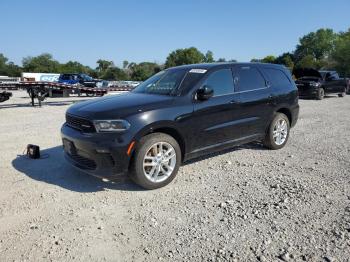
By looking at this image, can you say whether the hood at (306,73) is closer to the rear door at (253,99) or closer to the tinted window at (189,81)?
the rear door at (253,99)

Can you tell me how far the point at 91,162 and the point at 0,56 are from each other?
112 metres

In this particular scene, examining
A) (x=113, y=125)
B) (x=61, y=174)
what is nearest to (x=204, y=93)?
(x=113, y=125)

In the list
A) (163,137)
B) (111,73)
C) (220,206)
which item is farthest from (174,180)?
(111,73)

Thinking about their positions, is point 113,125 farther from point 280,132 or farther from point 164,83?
point 280,132

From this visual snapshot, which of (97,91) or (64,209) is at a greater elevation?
(97,91)

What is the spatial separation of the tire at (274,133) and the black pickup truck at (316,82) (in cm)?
1204

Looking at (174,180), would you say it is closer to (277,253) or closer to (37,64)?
(277,253)

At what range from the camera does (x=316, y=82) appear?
17656 millimetres

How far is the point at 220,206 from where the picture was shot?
3.92 m

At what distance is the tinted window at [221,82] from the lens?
5.23m

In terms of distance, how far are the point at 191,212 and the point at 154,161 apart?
1.00 meters

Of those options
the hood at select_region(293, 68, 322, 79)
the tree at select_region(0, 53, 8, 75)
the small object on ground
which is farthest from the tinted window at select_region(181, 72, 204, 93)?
the tree at select_region(0, 53, 8, 75)

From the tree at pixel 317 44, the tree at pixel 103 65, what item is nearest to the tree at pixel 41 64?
the tree at pixel 103 65

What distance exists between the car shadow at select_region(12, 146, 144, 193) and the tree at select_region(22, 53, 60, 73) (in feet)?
280
